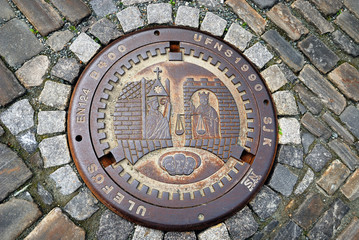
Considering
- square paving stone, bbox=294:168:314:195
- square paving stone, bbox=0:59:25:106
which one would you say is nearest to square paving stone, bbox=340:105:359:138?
square paving stone, bbox=294:168:314:195

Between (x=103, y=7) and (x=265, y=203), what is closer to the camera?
(x=265, y=203)

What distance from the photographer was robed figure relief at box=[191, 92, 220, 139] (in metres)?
2.09

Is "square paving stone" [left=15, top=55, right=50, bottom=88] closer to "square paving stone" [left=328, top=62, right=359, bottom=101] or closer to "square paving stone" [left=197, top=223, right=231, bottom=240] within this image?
"square paving stone" [left=197, top=223, right=231, bottom=240]

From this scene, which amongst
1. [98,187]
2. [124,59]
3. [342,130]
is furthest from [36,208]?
[342,130]

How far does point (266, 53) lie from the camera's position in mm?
2453

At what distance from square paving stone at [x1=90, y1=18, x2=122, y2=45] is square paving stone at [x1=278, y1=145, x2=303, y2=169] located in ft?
4.81

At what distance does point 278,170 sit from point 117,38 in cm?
150

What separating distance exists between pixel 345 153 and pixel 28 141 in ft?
7.27

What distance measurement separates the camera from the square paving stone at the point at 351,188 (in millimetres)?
2217

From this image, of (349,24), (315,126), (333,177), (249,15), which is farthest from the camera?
(349,24)

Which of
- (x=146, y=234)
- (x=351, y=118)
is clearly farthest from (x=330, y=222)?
(x=146, y=234)

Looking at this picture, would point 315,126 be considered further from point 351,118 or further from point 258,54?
point 258,54

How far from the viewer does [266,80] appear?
238 cm

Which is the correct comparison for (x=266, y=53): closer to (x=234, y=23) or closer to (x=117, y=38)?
(x=234, y=23)
